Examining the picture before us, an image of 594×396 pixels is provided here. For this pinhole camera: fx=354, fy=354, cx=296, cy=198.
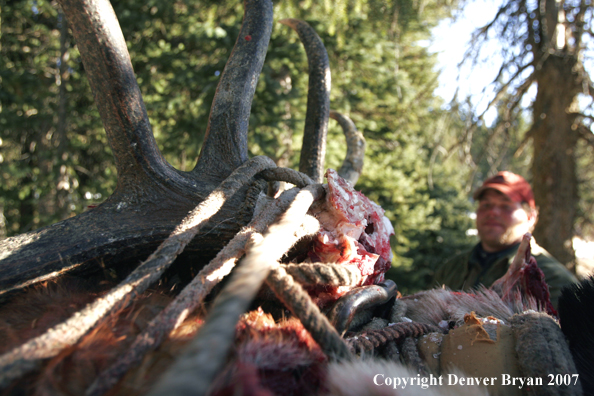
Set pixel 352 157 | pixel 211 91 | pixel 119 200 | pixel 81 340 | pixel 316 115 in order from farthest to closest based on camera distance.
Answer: pixel 211 91 → pixel 352 157 → pixel 316 115 → pixel 119 200 → pixel 81 340

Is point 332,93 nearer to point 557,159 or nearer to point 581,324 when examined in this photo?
point 557,159

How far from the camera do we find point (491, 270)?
315 cm

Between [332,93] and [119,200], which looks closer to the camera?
[119,200]

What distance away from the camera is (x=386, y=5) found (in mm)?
4109

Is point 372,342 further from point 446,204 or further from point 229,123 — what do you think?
point 446,204

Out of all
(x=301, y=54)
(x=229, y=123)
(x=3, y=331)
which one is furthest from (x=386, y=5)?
(x=3, y=331)

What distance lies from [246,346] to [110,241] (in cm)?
57

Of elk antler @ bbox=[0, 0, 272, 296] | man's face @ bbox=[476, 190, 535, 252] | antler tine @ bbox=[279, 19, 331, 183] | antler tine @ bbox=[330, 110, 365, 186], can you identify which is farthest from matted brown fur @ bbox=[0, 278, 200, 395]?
man's face @ bbox=[476, 190, 535, 252]

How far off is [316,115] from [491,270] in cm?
248

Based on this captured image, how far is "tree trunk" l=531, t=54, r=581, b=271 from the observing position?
4.67m

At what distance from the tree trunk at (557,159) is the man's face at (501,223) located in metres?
1.58

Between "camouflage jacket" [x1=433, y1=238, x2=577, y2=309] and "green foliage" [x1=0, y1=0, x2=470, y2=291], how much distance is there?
152cm

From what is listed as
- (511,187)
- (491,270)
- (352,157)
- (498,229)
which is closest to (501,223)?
(498,229)

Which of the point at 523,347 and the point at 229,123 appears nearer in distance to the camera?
the point at 523,347
